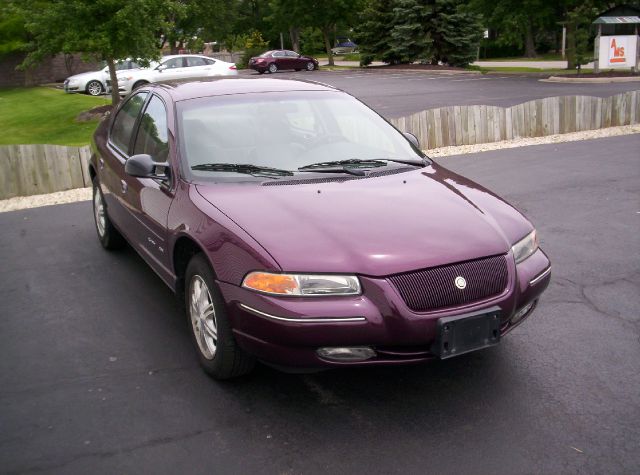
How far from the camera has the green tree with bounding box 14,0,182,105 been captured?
647 inches

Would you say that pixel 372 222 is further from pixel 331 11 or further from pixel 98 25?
pixel 331 11

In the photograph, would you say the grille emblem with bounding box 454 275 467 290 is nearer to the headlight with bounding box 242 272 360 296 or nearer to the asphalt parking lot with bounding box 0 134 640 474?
the headlight with bounding box 242 272 360 296

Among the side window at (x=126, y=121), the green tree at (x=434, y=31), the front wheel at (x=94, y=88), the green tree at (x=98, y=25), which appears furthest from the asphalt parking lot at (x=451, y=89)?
the side window at (x=126, y=121)

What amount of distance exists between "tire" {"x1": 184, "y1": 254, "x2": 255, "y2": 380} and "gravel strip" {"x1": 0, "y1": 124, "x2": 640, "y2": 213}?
5.70 metres

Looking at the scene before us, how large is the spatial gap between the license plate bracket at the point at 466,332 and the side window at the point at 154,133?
2.28 m

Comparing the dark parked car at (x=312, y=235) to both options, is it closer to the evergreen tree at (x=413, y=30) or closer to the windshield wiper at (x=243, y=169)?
the windshield wiper at (x=243, y=169)

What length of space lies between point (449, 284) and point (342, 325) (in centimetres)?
57

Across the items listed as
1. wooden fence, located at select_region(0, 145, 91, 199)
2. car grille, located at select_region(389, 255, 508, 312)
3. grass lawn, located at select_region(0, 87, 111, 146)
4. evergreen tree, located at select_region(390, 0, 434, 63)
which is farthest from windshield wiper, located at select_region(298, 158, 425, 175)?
evergreen tree, located at select_region(390, 0, 434, 63)

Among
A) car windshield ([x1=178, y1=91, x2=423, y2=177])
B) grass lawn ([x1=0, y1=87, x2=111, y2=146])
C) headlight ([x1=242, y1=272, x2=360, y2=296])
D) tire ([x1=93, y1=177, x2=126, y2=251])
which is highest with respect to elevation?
car windshield ([x1=178, y1=91, x2=423, y2=177])

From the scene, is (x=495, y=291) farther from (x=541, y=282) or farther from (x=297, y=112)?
(x=297, y=112)

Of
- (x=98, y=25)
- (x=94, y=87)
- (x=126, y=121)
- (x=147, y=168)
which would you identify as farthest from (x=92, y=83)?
(x=147, y=168)

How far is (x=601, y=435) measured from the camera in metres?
3.26

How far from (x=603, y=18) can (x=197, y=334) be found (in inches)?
1092

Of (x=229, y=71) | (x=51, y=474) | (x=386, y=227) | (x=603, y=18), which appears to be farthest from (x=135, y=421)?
(x=603, y=18)
